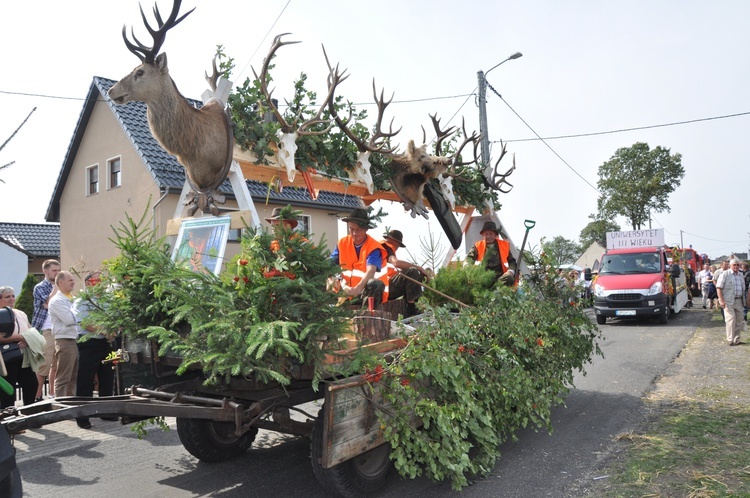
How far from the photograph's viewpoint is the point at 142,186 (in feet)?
51.5

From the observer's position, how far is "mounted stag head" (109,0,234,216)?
14.6ft

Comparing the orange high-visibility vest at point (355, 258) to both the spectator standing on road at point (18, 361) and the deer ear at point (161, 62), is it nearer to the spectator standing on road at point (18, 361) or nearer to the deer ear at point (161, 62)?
the deer ear at point (161, 62)

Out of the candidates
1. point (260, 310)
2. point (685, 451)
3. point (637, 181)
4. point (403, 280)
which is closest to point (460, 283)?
point (403, 280)

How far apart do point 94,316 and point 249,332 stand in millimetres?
1456

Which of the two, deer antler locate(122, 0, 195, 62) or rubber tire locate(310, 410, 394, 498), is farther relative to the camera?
deer antler locate(122, 0, 195, 62)

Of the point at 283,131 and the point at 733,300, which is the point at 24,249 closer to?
the point at 283,131

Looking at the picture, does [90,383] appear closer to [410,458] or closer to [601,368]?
[410,458]

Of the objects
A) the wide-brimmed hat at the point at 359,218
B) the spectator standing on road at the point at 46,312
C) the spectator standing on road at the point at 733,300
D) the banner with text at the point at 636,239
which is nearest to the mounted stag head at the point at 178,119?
the wide-brimmed hat at the point at 359,218

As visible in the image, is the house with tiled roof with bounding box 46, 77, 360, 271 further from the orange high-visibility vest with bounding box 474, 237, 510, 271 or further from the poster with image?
the poster with image

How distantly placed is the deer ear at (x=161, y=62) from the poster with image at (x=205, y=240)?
49.1 inches

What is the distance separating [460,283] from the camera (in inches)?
210

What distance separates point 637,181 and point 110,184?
34005mm

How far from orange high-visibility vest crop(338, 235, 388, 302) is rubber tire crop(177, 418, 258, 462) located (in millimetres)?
1538

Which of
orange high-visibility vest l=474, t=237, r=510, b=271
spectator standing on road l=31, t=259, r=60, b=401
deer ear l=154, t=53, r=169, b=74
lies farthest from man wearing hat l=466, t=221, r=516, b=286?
spectator standing on road l=31, t=259, r=60, b=401
